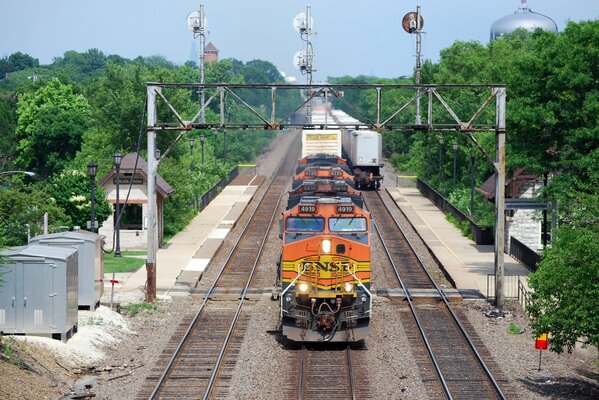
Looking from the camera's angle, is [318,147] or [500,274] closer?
[500,274]

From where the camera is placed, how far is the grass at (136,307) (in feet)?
111

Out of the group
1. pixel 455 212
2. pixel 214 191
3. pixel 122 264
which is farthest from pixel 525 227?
pixel 214 191

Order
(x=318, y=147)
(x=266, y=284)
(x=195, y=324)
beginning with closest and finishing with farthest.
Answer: (x=195, y=324) < (x=266, y=284) < (x=318, y=147)

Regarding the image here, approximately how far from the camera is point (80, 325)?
1174 inches

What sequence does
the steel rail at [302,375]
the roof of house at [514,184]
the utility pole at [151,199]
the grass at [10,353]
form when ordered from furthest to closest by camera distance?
1. the roof of house at [514,184]
2. the utility pole at [151,199]
3. the steel rail at [302,375]
4. the grass at [10,353]

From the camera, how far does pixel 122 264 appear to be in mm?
44812

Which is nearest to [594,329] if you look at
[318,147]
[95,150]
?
[318,147]

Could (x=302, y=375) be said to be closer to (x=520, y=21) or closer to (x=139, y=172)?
(x=139, y=172)

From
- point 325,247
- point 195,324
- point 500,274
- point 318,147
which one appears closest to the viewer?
point 325,247

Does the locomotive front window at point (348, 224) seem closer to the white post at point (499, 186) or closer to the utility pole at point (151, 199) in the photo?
the white post at point (499, 186)

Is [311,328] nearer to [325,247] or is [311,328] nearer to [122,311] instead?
[325,247]

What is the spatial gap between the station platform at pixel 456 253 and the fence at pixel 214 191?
519 inches

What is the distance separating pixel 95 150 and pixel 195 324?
45.8 m

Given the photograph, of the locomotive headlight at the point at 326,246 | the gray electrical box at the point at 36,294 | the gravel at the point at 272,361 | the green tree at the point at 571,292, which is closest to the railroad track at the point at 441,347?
the gravel at the point at 272,361
